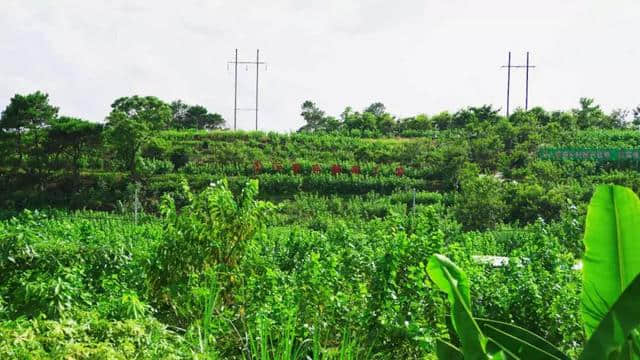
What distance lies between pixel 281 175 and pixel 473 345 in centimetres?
2220

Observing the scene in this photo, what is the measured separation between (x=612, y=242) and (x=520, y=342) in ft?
1.40

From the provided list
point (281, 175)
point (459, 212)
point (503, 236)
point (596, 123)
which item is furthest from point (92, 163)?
point (596, 123)

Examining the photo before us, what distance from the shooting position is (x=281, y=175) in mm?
24109

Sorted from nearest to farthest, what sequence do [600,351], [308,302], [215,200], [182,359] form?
[600,351]
[182,359]
[308,302]
[215,200]

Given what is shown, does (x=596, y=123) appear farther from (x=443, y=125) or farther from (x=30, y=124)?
(x=30, y=124)

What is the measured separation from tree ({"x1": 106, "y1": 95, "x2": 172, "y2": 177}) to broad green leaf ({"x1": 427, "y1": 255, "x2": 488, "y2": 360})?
74.5ft

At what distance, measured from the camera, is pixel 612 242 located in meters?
2.15

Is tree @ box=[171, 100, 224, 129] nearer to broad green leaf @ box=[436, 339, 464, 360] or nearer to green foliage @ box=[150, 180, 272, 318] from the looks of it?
green foliage @ box=[150, 180, 272, 318]

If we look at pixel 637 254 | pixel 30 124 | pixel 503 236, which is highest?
pixel 30 124

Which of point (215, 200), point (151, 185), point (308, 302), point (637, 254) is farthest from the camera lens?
point (151, 185)

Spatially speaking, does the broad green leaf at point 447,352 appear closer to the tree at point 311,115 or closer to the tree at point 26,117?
the tree at point 26,117

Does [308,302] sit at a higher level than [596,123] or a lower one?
lower

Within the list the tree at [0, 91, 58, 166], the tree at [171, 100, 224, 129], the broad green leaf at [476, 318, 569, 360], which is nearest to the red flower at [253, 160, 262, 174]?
the tree at [0, 91, 58, 166]

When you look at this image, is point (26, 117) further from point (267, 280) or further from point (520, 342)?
point (520, 342)
